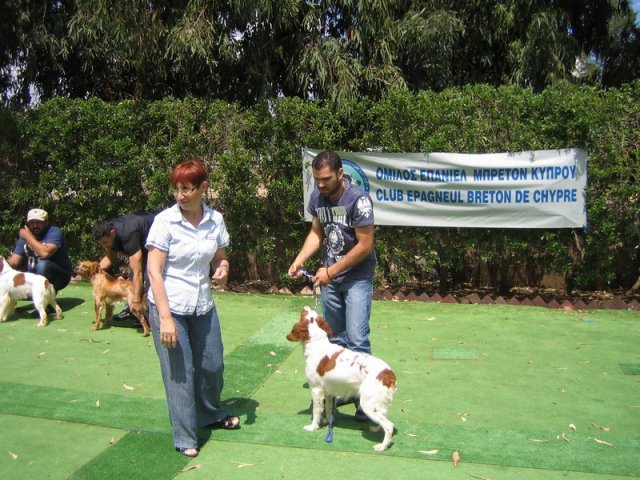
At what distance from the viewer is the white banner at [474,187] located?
7.32m

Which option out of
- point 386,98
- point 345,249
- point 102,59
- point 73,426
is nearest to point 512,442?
point 345,249

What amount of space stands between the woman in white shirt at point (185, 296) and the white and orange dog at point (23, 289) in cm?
373

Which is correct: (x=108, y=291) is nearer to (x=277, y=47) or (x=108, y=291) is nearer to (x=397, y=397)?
(x=397, y=397)

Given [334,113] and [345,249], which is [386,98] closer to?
[334,113]

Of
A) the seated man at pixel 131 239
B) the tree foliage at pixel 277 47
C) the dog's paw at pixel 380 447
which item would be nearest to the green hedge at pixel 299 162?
the tree foliage at pixel 277 47

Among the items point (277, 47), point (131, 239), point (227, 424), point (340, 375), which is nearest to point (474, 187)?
point (277, 47)

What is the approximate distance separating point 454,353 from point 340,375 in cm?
226

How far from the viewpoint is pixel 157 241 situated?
3.58 m

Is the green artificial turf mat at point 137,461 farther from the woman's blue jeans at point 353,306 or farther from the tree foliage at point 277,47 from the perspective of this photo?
the tree foliage at point 277,47

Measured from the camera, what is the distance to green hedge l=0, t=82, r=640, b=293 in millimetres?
7250

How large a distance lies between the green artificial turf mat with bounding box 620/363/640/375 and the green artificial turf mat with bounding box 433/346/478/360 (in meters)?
1.26

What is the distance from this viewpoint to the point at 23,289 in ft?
22.6

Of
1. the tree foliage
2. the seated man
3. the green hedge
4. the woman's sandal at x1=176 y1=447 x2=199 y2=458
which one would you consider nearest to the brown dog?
the seated man

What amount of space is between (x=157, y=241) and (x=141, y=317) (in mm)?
3057
